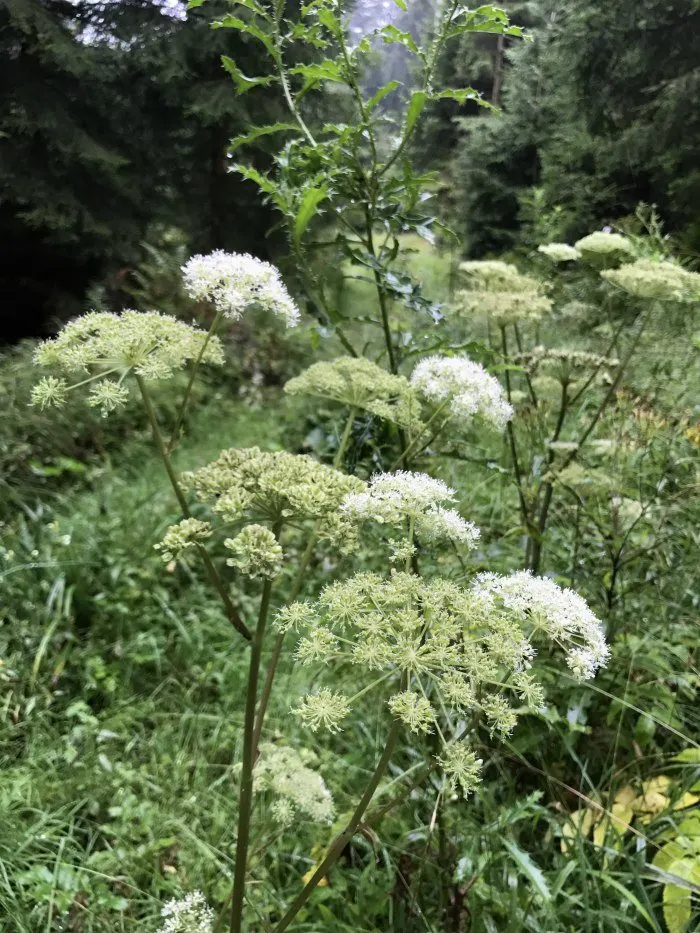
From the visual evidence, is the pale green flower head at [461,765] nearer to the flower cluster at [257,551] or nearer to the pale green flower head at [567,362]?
the flower cluster at [257,551]

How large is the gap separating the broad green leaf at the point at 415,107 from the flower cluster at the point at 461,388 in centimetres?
55

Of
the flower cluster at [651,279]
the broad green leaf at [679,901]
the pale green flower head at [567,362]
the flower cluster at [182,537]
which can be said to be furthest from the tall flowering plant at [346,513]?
the flower cluster at [651,279]

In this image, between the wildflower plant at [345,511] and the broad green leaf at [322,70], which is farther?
the broad green leaf at [322,70]

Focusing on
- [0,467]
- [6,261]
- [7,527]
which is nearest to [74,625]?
[7,527]

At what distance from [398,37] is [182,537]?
1.27 meters

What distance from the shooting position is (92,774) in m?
2.29

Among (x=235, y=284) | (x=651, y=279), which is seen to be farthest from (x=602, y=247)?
(x=235, y=284)

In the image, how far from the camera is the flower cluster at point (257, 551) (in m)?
0.87

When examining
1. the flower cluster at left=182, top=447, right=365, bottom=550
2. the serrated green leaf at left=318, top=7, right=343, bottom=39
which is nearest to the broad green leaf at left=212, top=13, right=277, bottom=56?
the serrated green leaf at left=318, top=7, right=343, bottom=39

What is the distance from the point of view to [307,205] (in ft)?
4.22

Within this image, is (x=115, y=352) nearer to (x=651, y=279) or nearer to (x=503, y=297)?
(x=503, y=297)

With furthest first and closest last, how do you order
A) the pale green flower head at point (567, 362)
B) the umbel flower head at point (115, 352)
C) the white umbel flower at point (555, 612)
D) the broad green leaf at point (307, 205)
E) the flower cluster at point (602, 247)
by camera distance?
1. the flower cluster at point (602, 247)
2. the pale green flower head at point (567, 362)
3. the broad green leaf at point (307, 205)
4. the umbel flower head at point (115, 352)
5. the white umbel flower at point (555, 612)

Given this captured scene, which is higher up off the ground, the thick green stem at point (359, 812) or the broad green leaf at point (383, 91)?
the broad green leaf at point (383, 91)

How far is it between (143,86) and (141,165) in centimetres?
76
